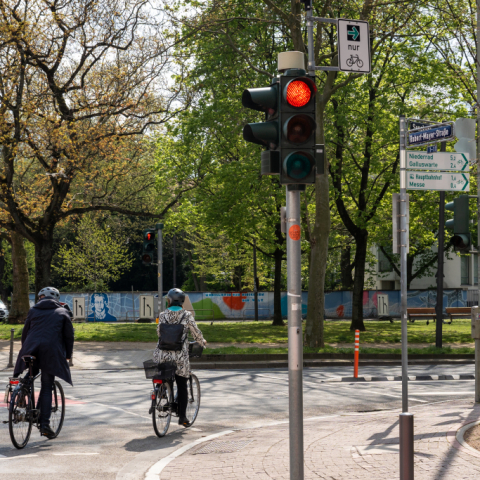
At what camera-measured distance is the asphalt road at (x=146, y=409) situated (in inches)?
271

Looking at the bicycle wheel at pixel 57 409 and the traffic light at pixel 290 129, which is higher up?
the traffic light at pixel 290 129

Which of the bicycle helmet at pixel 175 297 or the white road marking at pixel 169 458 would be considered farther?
the bicycle helmet at pixel 175 297

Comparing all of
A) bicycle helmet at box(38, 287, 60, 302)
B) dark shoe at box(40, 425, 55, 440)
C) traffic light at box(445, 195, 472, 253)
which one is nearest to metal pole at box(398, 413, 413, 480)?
dark shoe at box(40, 425, 55, 440)

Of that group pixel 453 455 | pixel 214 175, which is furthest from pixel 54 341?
pixel 214 175

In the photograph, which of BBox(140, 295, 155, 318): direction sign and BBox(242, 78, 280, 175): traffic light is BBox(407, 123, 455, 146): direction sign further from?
BBox(140, 295, 155, 318): direction sign

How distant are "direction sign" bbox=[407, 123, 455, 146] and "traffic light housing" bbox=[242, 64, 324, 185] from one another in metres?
4.12

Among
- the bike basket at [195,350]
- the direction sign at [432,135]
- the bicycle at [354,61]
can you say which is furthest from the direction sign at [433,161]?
the bike basket at [195,350]

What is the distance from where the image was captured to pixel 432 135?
30.4 ft

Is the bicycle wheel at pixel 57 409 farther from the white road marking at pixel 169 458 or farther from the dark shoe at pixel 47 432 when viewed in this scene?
the white road marking at pixel 169 458

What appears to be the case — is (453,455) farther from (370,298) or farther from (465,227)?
(370,298)

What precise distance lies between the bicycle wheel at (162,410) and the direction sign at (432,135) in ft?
14.9

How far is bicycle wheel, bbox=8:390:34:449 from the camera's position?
731 cm

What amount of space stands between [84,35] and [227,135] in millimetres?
6338

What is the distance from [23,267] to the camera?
30.5 m
